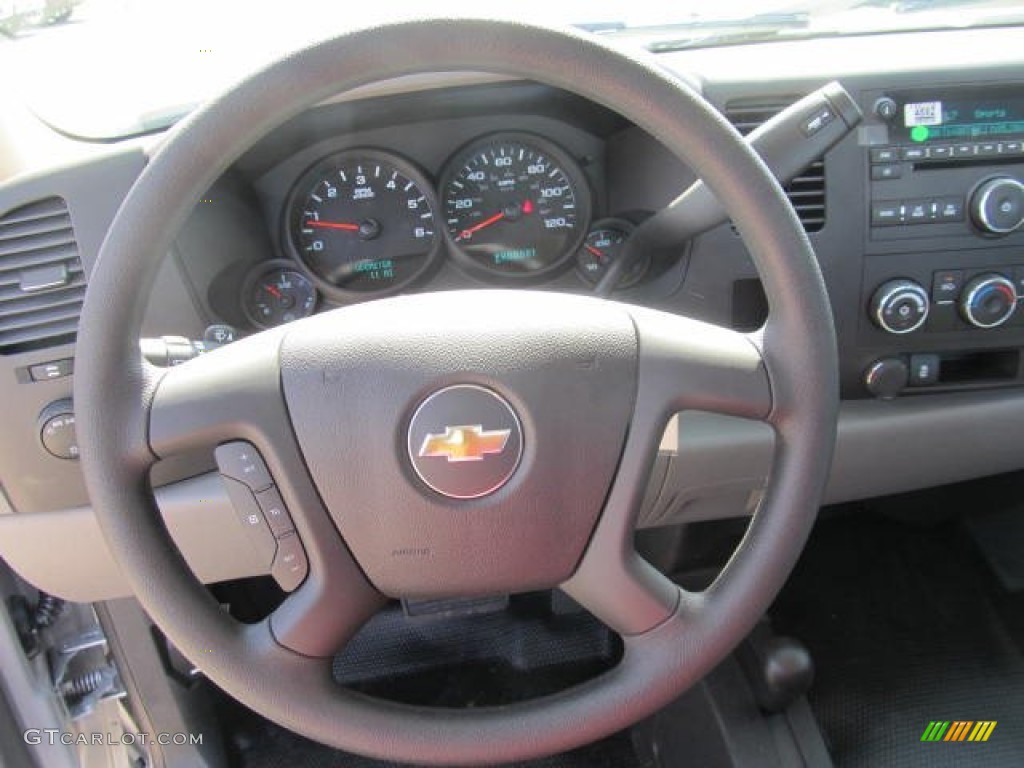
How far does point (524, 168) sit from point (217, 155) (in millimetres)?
786

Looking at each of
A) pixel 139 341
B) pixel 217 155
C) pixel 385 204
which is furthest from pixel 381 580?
pixel 385 204

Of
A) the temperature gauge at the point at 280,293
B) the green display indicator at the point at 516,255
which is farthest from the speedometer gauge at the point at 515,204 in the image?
the temperature gauge at the point at 280,293

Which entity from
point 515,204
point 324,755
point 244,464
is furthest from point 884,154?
point 324,755

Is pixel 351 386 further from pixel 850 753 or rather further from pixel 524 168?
pixel 850 753

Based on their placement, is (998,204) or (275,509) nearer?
(275,509)

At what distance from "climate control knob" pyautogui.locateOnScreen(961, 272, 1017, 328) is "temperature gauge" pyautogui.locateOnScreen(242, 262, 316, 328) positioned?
1.05 meters

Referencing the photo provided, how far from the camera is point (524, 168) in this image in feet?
4.96

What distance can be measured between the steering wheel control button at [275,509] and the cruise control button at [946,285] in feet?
3.61

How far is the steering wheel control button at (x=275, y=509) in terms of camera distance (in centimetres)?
88

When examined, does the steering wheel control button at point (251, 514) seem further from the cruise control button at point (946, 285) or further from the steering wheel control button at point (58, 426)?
the cruise control button at point (946, 285)

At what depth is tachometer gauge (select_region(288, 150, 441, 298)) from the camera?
1.47 metres

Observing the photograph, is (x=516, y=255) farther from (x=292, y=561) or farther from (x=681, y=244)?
(x=292, y=561)

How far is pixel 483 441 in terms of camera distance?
86cm

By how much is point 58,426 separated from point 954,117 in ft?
4.56
